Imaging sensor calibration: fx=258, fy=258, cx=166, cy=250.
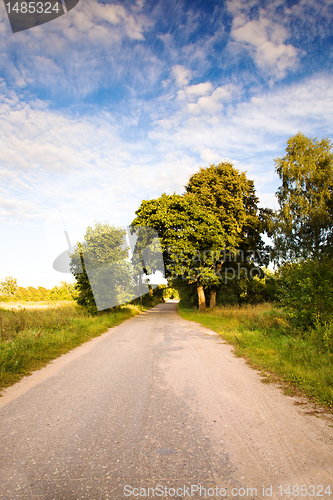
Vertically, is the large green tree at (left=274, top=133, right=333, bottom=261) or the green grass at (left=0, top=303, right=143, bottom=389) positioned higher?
the large green tree at (left=274, top=133, right=333, bottom=261)

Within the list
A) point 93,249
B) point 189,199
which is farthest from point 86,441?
point 189,199

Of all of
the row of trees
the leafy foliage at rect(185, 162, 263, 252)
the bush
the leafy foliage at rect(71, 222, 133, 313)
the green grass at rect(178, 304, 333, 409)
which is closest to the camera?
the green grass at rect(178, 304, 333, 409)

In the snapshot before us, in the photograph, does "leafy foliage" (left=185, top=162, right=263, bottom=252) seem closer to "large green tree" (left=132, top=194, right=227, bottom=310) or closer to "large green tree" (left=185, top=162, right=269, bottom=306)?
"large green tree" (left=185, top=162, right=269, bottom=306)

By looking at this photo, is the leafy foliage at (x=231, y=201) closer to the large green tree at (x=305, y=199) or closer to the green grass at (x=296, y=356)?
the large green tree at (x=305, y=199)

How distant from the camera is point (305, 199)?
2084 cm

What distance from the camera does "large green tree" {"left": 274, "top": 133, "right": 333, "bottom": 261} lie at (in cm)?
2002

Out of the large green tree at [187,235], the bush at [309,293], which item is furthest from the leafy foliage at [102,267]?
the bush at [309,293]

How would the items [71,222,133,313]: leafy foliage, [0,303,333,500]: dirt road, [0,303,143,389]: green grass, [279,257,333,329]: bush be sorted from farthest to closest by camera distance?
[71,222,133,313]: leafy foliage < [279,257,333,329]: bush < [0,303,143,389]: green grass < [0,303,333,500]: dirt road

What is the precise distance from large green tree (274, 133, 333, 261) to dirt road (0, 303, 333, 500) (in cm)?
1794

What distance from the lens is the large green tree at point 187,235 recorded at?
2134 cm

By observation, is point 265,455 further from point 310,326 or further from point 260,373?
point 310,326

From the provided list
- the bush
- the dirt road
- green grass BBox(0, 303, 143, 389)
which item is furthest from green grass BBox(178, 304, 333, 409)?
green grass BBox(0, 303, 143, 389)

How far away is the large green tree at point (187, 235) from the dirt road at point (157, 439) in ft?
51.8

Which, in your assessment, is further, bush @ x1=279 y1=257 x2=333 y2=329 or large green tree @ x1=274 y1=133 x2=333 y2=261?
large green tree @ x1=274 y1=133 x2=333 y2=261
